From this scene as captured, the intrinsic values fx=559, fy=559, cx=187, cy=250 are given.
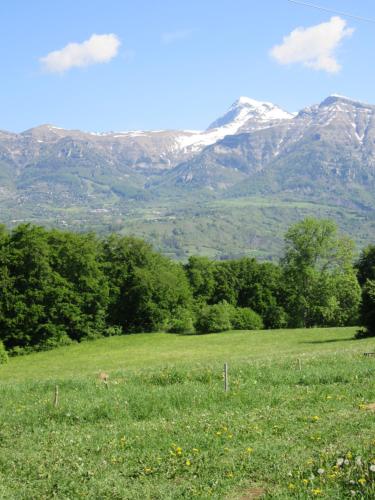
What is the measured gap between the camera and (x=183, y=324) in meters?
83.8

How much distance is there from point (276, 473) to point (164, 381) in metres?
14.0

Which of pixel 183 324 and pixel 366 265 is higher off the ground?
pixel 366 265

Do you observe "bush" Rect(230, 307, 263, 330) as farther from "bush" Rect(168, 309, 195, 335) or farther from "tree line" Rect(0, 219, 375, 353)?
"bush" Rect(168, 309, 195, 335)

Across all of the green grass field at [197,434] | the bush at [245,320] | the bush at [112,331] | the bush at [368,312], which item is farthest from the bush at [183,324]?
the green grass field at [197,434]

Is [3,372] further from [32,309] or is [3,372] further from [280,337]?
[280,337]

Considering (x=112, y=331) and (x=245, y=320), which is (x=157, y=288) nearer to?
(x=112, y=331)

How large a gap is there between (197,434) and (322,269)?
7114 centimetres

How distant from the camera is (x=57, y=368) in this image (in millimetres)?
52844

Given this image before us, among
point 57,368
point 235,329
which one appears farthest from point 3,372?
point 235,329

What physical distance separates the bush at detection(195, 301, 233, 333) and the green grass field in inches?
2016

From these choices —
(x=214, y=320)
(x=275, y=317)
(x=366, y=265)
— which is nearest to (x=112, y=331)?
(x=214, y=320)

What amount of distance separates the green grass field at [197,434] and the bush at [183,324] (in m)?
53.5

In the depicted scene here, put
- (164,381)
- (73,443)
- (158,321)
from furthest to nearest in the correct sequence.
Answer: (158,321) → (164,381) → (73,443)

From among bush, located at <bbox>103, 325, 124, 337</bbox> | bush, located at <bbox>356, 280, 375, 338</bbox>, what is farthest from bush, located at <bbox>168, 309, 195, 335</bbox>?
bush, located at <bbox>356, 280, 375, 338</bbox>
